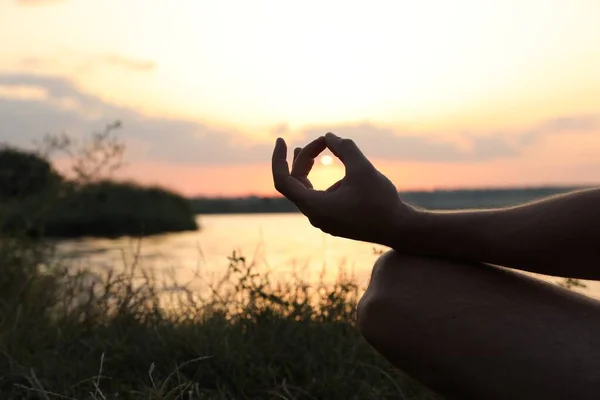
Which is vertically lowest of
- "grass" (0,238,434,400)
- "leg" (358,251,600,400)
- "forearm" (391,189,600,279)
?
"grass" (0,238,434,400)

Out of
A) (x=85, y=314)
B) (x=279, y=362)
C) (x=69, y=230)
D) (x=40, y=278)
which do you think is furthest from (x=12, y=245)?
(x=69, y=230)

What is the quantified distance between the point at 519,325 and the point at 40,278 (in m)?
3.70

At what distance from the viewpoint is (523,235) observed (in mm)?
1283

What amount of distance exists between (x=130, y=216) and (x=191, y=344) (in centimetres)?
1720

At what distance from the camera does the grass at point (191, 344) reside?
2.46m

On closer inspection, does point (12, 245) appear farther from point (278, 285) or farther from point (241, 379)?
point (241, 379)

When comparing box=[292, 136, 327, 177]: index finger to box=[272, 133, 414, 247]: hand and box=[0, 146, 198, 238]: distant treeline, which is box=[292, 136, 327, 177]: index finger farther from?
box=[0, 146, 198, 238]: distant treeline

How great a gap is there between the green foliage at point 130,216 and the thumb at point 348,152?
585 inches

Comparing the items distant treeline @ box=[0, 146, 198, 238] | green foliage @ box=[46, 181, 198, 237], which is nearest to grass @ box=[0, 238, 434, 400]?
distant treeline @ box=[0, 146, 198, 238]

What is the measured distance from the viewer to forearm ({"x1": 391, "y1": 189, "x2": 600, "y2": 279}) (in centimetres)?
123

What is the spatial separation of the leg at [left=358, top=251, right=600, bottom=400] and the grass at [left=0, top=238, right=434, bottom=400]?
91 cm

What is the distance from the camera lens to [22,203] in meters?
4.99

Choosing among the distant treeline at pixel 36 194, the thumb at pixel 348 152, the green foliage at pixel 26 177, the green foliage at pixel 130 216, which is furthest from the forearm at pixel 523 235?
the green foliage at pixel 130 216

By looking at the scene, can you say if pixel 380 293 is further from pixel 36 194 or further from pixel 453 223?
pixel 36 194
